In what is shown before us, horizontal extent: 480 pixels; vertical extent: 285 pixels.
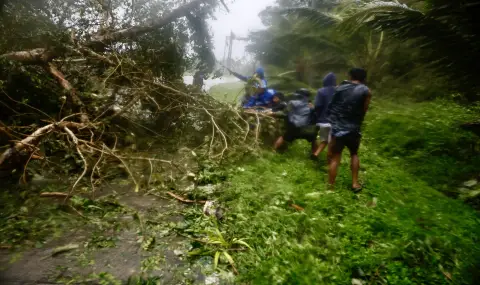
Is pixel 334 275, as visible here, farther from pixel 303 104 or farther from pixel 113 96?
pixel 113 96

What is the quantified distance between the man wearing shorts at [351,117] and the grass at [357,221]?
1.33 ft

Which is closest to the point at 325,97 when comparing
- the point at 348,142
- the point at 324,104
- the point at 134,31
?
the point at 324,104

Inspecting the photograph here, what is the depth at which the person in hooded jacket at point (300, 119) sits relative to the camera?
4895 millimetres

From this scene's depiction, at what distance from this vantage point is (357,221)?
269cm

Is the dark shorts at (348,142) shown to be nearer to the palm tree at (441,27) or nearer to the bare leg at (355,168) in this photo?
the bare leg at (355,168)

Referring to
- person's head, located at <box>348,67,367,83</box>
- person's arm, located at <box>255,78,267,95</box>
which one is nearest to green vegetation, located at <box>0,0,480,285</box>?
person's arm, located at <box>255,78,267,95</box>

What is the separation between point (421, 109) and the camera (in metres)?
7.34

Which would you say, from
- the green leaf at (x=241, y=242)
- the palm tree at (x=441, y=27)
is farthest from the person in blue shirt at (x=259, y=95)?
the green leaf at (x=241, y=242)

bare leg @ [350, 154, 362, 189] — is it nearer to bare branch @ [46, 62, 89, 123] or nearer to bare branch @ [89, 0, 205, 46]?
bare branch @ [46, 62, 89, 123]

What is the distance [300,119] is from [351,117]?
54.6 inches

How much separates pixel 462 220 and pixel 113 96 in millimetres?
5853

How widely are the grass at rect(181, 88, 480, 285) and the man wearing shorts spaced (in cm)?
40

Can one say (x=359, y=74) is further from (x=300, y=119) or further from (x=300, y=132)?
(x=300, y=132)

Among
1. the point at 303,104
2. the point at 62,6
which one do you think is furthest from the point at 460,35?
the point at 62,6
